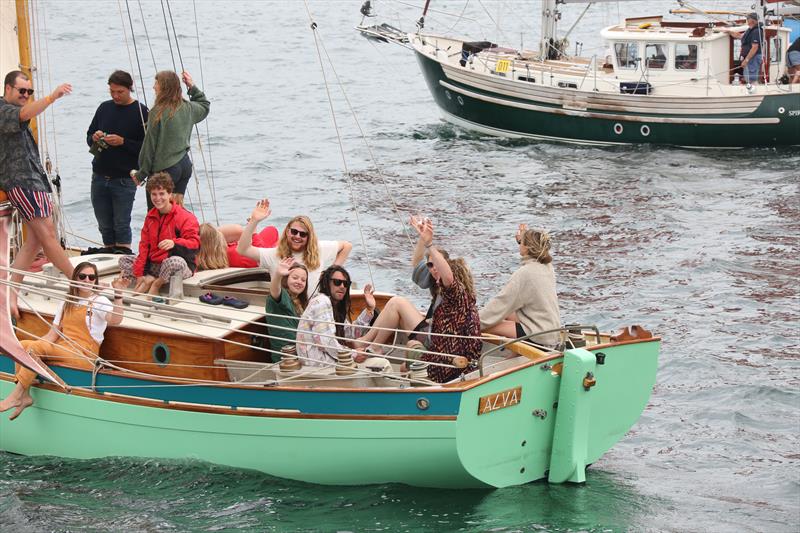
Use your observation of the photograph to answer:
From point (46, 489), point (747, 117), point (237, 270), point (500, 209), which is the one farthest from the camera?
point (747, 117)

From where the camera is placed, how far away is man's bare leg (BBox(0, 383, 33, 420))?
1048 centimetres

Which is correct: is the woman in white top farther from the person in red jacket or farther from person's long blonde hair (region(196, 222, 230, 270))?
person's long blonde hair (region(196, 222, 230, 270))

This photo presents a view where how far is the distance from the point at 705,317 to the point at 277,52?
3059 centimetres

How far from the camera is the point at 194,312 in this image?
395 inches

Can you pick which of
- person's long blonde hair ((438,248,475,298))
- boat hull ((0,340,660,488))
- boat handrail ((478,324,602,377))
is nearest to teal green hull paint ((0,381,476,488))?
boat hull ((0,340,660,488))

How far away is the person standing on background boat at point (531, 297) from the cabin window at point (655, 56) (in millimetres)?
19044

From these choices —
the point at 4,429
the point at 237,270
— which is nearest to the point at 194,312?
the point at 237,270

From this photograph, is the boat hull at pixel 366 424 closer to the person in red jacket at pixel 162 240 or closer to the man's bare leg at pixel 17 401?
the man's bare leg at pixel 17 401

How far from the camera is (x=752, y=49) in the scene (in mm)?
27766

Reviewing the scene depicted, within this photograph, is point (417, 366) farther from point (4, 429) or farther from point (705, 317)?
point (705, 317)

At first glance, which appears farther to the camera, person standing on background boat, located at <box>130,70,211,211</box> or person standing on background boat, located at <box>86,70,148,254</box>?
person standing on background boat, located at <box>86,70,148,254</box>

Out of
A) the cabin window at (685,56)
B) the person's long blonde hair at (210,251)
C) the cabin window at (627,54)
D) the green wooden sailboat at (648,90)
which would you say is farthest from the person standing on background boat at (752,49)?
the person's long blonde hair at (210,251)

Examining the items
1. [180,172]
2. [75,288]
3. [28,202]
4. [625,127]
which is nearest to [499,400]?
[75,288]

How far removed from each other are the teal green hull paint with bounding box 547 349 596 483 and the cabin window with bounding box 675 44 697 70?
19.7 m
